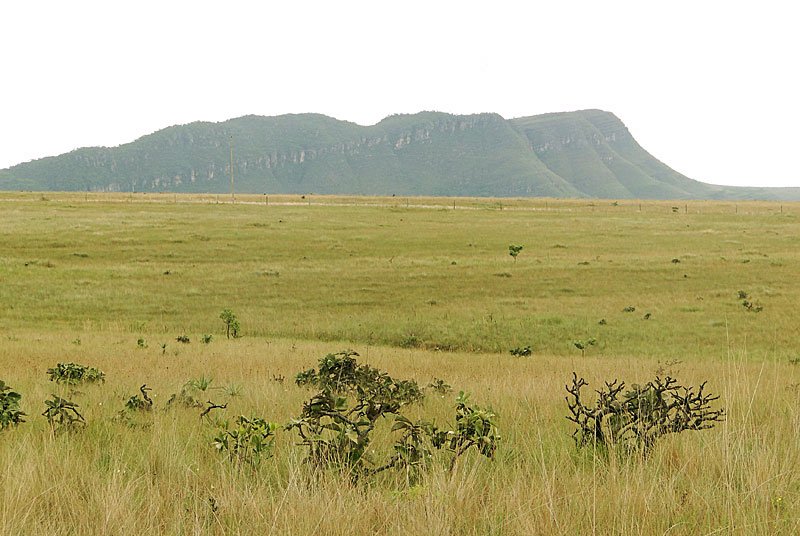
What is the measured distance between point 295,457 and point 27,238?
56.8 meters

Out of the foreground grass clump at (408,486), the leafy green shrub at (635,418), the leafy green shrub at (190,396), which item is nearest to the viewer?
the foreground grass clump at (408,486)

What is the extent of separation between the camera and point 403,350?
22.5 m

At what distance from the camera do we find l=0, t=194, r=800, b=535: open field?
3451 mm

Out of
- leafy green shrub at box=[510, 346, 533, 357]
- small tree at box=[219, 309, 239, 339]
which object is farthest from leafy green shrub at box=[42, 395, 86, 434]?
small tree at box=[219, 309, 239, 339]

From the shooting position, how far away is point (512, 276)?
38.0m

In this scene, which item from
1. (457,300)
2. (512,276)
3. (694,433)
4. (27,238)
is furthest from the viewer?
(27,238)

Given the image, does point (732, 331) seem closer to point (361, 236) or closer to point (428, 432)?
point (428, 432)

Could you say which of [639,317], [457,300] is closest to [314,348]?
[457,300]

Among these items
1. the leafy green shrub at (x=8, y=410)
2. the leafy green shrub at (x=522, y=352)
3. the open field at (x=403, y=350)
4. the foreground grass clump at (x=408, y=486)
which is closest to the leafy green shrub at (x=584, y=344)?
the open field at (x=403, y=350)

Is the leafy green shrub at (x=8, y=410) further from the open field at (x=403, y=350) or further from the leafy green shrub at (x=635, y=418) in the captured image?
the leafy green shrub at (x=635, y=418)

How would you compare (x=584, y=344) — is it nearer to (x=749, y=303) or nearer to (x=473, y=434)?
(x=749, y=303)

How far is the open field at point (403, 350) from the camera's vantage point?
3.45 metres

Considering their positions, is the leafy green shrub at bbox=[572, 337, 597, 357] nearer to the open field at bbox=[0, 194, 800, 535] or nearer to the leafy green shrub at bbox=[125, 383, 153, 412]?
the open field at bbox=[0, 194, 800, 535]

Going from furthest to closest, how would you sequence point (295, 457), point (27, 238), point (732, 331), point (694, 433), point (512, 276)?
point (27, 238), point (512, 276), point (732, 331), point (694, 433), point (295, 457)
